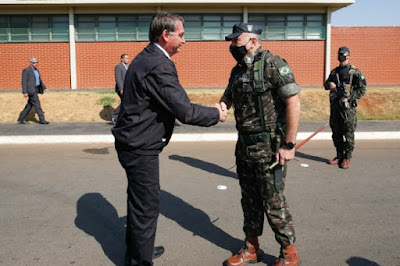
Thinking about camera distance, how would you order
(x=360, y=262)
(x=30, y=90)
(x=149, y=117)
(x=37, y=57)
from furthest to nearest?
(x=37, y=57) < (x=30, y=90) < (x=360, y=262) < (x=149, y=117)

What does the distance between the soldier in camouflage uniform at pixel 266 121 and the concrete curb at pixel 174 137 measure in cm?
635

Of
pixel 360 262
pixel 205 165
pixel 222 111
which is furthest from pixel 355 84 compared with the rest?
pixel 222 111

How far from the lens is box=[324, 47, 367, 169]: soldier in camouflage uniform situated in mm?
6715

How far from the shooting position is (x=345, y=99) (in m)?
6.71

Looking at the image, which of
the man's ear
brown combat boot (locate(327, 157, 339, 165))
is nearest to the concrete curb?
brown combat boot (locate(327, 157, 339, 165))

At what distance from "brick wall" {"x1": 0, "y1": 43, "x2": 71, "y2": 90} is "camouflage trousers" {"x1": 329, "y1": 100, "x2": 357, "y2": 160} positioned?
15.7m

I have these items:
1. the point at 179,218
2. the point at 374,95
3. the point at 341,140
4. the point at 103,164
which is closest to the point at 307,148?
the point at 341,140

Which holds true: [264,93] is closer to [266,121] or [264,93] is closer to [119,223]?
[266,121]

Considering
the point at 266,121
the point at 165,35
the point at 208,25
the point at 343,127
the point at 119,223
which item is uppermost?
the point at 208,25

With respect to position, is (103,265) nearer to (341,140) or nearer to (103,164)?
(103,164)

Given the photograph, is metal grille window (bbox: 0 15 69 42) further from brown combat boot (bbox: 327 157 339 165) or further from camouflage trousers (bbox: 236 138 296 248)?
camouflage trousers (bbox: 236 138 296 248)

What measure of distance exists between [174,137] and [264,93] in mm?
6601

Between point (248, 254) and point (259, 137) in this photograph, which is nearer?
point (259, 137)

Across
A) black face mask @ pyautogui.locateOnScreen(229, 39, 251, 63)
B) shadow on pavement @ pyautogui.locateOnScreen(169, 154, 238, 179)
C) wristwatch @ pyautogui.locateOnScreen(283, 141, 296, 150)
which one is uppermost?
black face mask @ pyautogui.locateOnScreen(229, 39, 251, 63)
